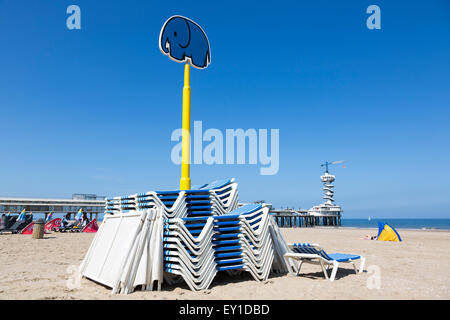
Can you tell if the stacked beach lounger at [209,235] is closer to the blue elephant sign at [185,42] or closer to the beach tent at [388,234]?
the blue elephant sign at [185,42]

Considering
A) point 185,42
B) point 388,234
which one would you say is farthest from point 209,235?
point 388,234

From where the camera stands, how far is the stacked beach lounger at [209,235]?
215 inches

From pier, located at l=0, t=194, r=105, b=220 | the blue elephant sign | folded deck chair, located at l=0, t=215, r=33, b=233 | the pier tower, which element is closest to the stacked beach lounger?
the blue elephant sign

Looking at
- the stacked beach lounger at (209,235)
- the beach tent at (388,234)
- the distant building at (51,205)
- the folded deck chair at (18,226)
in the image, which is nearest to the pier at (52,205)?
the distant building at (51,205)

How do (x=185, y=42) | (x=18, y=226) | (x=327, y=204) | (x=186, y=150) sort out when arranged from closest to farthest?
(x=186, y=150) < (x=185, y=42) < (x=18, y=226) < (x=327, y=204)

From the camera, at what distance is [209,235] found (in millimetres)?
5719

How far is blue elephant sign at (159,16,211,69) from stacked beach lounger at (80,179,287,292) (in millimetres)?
3811

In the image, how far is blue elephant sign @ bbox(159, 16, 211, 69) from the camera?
8.38 meters

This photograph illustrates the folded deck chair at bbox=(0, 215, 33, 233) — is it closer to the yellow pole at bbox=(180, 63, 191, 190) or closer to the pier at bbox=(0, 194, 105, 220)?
the yellow pole at bbox=(180, 63, 191, 190)

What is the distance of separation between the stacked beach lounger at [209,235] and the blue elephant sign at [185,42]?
381cm

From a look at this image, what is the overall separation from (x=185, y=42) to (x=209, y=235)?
5.74m

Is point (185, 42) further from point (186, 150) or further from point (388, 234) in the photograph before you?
point (388, 234)
